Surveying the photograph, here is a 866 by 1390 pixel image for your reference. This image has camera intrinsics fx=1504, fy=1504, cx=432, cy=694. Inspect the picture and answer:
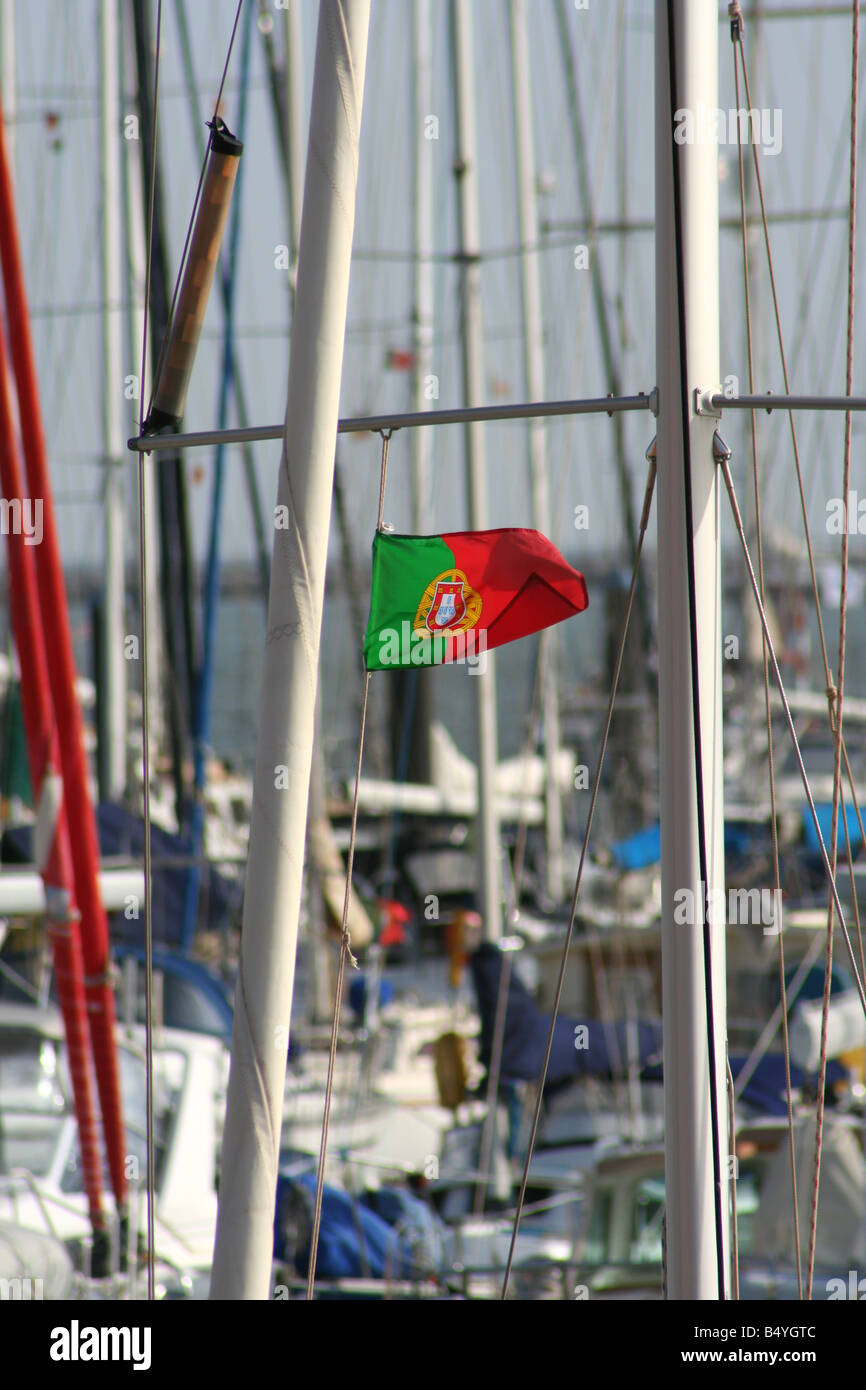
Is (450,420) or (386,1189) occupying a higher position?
(450,420)

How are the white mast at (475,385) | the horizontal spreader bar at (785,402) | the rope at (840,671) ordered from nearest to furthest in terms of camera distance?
the horizontal spreader bar at (785,402) < the rope at (840,671) < the white mast at (475,385)

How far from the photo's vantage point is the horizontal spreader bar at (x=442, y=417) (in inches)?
165

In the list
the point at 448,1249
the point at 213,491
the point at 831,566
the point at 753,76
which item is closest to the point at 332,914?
the point at 213,491

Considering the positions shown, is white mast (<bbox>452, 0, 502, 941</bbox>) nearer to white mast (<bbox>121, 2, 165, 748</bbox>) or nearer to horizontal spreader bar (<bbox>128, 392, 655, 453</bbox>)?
white mast (<bbox>121, 2, 165, 748</bbox>)

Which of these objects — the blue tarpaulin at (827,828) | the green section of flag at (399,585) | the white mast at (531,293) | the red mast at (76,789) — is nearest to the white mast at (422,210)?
the white mast at (531,293)

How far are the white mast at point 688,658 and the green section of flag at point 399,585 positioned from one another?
76 centimetres

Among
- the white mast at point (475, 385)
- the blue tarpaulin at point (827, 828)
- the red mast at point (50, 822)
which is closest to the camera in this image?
the red mast at point (50, 822)

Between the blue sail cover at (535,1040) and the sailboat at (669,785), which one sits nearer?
the sailboat at (669,785)

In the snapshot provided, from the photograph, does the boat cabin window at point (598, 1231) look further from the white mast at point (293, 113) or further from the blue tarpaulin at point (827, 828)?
the white mast at point (293, 113)

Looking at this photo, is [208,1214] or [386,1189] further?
[386,1189]

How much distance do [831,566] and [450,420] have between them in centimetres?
3468

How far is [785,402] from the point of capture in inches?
160

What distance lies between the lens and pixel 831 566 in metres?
37.4
